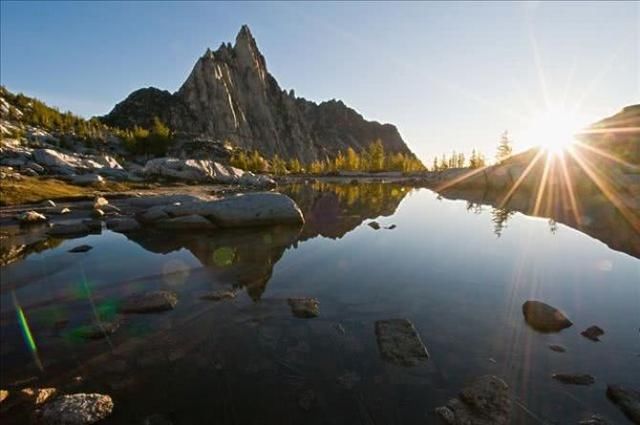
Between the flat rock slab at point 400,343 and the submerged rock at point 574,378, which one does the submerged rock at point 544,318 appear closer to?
the submerged rock at point 574,378

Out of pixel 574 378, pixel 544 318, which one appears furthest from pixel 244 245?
pixel 574 378

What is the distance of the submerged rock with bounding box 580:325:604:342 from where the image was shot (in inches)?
350

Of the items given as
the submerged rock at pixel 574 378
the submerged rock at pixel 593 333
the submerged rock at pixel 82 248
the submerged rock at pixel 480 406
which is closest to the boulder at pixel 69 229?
the submerged rock at pixel 82 248

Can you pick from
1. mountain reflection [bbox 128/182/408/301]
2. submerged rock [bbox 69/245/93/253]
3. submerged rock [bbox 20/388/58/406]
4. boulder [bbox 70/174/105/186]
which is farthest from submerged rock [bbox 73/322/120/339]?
boulder [bbox 70/174/105/186]

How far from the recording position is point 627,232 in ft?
75.2

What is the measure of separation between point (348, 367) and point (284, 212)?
17290 millimetres

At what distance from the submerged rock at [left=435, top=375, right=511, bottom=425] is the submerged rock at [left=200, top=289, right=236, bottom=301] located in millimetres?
7278

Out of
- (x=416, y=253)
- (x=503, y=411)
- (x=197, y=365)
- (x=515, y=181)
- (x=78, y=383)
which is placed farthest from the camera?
(x=515, y=181)

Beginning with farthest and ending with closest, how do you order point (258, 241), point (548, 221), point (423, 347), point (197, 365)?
point (548, 221) → point (258, 241) → point (423, 347) → point (197, 365)

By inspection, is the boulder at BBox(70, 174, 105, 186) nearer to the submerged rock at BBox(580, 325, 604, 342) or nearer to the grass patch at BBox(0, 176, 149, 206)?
the grass patch at BBox(0, 176, 149, 206)

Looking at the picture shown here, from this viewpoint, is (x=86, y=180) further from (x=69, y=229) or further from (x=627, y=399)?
(x=627, y=399)

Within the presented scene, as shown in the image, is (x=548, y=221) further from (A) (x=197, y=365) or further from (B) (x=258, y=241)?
(A) (x=197, y=365)

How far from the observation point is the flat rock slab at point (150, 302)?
10134 millimetres

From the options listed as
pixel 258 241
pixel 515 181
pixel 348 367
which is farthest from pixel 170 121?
pixel 348 367
